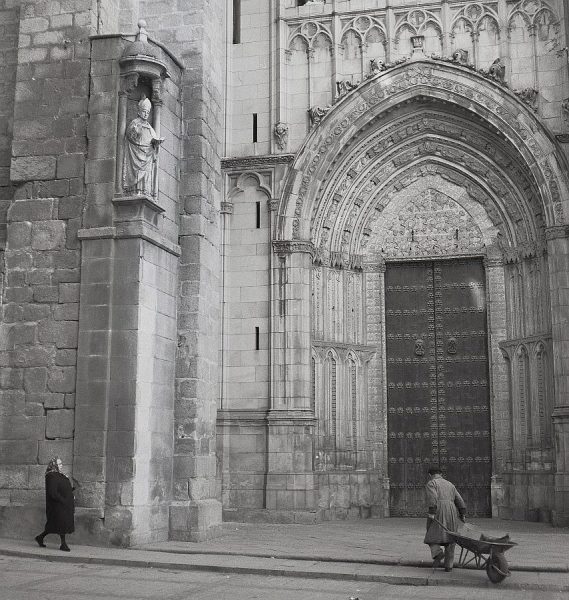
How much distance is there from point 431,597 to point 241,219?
10035mm

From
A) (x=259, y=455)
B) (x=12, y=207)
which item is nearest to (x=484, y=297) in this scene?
(x=259, y=455)

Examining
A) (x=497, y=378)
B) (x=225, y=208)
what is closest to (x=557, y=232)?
(x=497, y=378)

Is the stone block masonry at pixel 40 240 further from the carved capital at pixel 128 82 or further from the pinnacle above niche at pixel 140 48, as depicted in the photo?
the pinnacle above niche at pixel 140 48

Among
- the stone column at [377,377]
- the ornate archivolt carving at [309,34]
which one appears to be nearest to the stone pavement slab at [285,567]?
the stone column at [377,377]

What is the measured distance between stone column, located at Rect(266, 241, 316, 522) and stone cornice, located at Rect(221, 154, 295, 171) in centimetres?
162

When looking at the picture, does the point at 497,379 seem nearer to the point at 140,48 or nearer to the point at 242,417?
the point at 242,417

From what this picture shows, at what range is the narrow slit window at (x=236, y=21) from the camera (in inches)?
712

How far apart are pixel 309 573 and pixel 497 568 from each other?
210cm

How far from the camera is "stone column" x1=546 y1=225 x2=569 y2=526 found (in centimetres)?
1500

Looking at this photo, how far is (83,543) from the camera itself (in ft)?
39.5

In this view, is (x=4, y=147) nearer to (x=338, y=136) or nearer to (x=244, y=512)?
(x=338, y=136)

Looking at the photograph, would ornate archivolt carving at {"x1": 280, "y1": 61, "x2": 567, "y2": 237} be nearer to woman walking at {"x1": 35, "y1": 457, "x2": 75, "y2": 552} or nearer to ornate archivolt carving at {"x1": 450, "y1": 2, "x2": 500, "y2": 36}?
ornate archivolt carving at {"x1": 450, "y1": 2, "x2": 500, "y2": 36}

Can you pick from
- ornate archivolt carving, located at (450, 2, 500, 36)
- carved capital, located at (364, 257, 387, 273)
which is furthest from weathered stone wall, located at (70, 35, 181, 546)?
ornate archivolt carving, located at (450, 2, 500, 36)

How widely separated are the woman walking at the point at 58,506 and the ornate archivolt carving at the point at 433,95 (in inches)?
285
